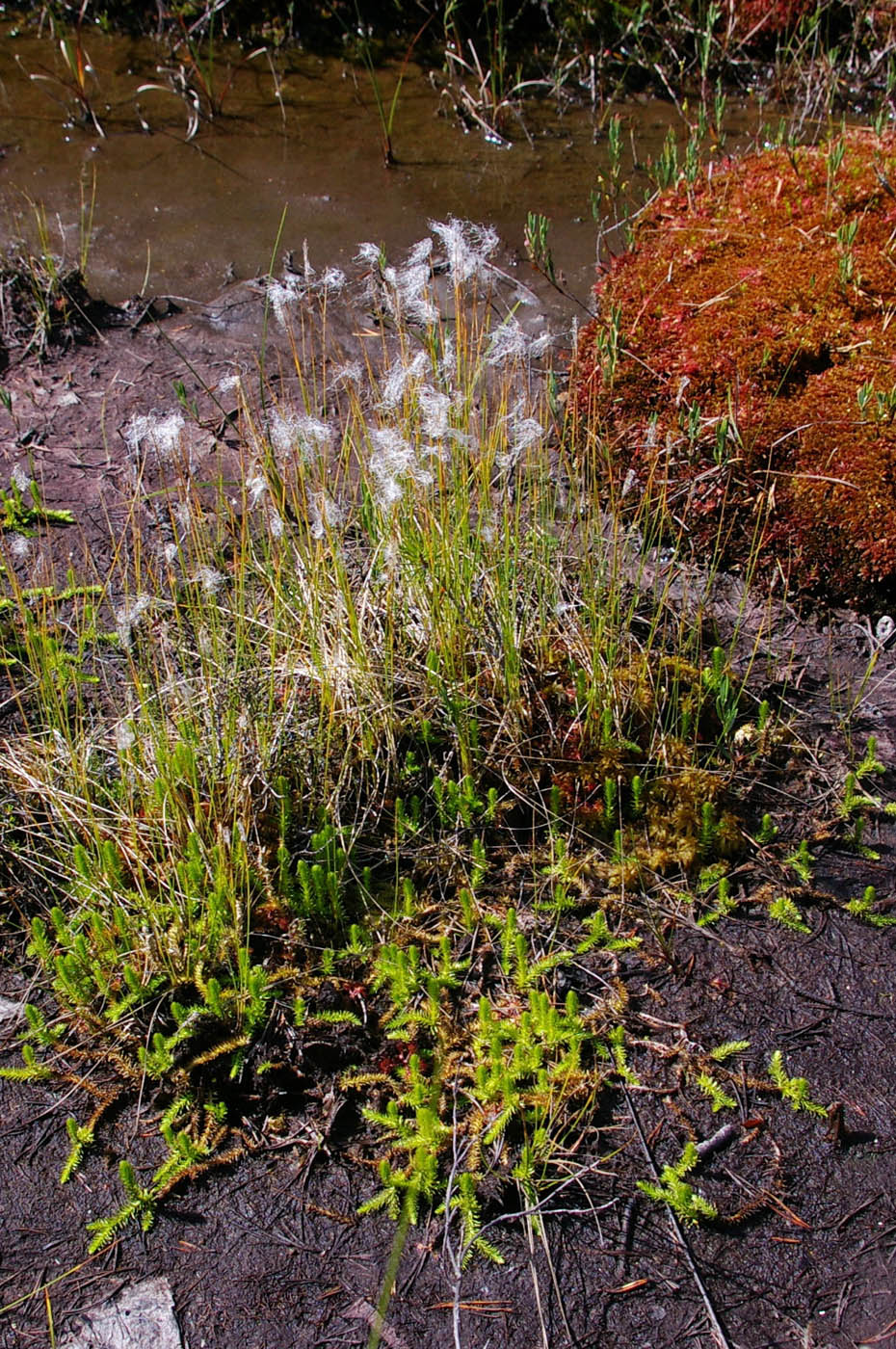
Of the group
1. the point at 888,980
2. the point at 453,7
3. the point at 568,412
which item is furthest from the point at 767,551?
the point at 453,7

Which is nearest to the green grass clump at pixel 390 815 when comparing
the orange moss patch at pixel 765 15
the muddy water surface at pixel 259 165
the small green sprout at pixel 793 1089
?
the small green sprout at pixel 793 1089

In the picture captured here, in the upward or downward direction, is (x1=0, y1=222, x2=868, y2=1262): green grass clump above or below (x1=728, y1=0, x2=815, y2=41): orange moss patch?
below

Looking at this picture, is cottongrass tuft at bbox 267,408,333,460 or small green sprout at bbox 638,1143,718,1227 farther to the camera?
cottongrass tuft at bbox 267,408,333,460

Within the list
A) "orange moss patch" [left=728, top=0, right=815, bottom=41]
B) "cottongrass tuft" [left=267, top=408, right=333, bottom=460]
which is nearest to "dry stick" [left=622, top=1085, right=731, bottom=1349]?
"cottongrass tuft" [left=267, top=408, right=333, bottom=460]

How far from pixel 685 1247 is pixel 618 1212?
15 centimetres

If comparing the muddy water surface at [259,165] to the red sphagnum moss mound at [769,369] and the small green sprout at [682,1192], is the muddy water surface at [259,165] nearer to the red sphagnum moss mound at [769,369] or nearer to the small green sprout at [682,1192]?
the red sphagnum moss mound at [769,369]

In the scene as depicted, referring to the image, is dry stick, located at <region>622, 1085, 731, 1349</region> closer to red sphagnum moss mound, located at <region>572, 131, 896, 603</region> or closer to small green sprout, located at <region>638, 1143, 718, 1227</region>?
small green sprout, located at <region>638, 1143, 718, 1227</region>

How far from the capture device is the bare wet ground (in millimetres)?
2221

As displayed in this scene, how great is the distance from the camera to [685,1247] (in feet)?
7.60

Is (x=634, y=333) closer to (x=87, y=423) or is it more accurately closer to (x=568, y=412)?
(x=568, y=412)

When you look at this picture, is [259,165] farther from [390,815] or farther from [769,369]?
[390,815]

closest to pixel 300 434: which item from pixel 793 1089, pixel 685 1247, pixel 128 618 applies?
pixel 128 618

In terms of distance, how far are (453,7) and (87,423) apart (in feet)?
12.3

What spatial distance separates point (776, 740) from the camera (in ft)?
10.8
